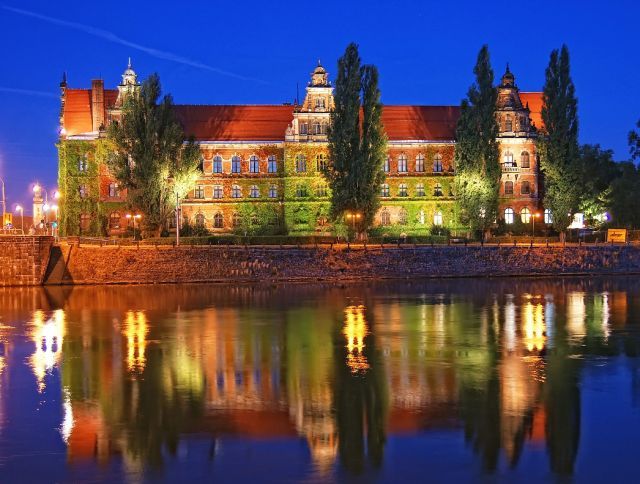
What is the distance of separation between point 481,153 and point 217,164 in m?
24.6

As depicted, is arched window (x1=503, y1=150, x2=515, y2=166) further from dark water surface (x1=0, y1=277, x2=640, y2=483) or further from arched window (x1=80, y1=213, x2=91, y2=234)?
arched window (x1=80, y1=213, x2=91, y2=234)

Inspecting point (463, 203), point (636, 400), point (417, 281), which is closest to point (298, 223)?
point (463, 203)

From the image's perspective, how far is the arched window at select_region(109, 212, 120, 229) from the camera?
252 feet

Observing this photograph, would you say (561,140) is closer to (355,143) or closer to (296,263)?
(355,143)

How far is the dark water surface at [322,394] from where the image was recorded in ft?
58.1

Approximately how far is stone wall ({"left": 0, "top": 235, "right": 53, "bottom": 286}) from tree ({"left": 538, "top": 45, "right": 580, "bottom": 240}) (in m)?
40.3

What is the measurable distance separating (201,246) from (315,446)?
43.4 metres

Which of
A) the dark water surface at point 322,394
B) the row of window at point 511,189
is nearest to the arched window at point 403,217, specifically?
the row of window at point 511,189

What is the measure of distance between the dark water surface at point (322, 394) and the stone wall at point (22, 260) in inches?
A: 654

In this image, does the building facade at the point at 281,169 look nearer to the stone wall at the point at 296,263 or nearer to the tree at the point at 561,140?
the tree at the point at 561,140

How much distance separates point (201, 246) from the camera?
61281mm

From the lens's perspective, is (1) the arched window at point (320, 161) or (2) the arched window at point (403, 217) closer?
(1) the arched window at point (320, 161)

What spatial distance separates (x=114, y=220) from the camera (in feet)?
252

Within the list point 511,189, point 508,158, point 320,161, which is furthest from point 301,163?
point 511,189
